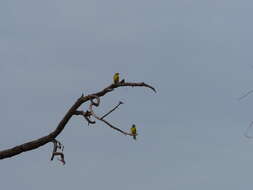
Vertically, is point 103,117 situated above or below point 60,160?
above

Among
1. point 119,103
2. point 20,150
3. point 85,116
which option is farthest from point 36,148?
point 119,103

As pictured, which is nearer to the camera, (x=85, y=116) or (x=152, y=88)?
(x=152, y=88)

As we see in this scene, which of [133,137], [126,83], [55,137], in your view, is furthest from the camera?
[55,137]

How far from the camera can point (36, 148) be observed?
505 inches

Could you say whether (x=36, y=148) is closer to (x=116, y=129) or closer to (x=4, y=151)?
(x=4, y=151)

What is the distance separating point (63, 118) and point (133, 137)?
6.25 ft

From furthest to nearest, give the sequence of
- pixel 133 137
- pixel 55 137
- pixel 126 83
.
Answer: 1. pixel 55 137
2. pixel 126 83
3. pixel 133 137

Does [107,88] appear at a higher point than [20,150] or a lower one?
higher

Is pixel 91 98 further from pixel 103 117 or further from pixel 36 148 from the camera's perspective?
pixel 36 148

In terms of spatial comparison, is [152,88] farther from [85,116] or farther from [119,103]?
[85,116]

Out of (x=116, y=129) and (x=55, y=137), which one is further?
(x=55, y=137)

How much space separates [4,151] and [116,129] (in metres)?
2.62

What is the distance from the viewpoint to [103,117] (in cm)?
1226

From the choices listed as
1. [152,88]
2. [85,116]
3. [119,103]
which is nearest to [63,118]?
[85,116]
